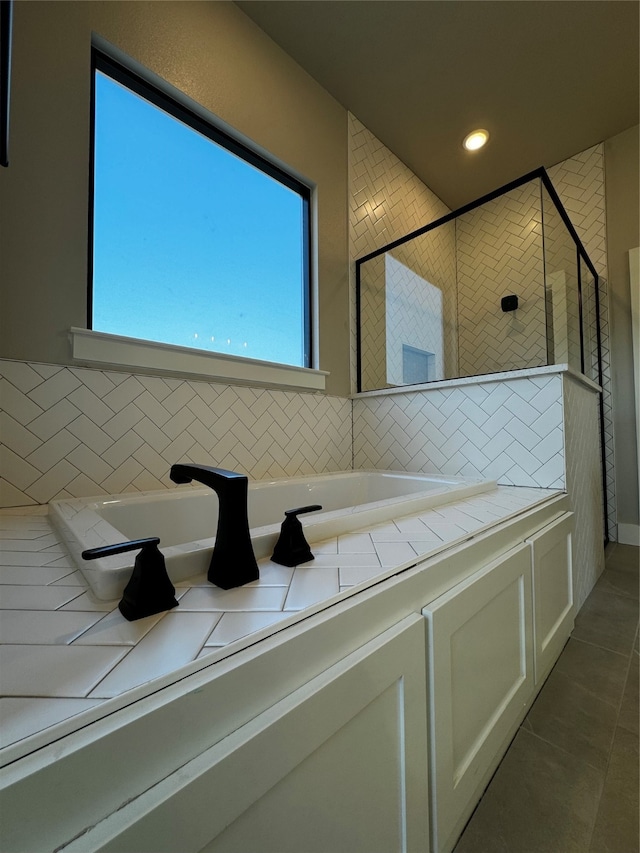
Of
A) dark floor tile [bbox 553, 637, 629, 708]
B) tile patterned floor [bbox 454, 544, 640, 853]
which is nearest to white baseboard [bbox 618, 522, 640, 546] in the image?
tile patterned floor [bbox 454, 544, 640, 853]

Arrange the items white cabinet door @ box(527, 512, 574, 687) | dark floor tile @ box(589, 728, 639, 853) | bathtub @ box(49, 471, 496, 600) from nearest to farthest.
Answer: bathtub @ box(49, 471, 496, 600) → dark floor tile @ box(589, 728, 639, 853) → white cabinet door @ box(527, 512, 574, 687)

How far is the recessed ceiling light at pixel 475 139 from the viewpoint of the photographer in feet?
7.95

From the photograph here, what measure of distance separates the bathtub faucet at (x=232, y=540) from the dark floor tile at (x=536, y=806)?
72cm

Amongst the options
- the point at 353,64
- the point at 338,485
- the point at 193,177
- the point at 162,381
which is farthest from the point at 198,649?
the point at 353,64

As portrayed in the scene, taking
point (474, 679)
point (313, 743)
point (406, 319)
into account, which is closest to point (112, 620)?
point (313, 743)

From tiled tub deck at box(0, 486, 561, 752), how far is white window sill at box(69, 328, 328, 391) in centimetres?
68

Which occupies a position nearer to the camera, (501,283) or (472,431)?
(472,431)

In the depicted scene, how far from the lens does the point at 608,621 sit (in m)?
1.40

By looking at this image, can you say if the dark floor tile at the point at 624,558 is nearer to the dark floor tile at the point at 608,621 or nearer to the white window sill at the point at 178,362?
the dark floor tile at the point at 608,621

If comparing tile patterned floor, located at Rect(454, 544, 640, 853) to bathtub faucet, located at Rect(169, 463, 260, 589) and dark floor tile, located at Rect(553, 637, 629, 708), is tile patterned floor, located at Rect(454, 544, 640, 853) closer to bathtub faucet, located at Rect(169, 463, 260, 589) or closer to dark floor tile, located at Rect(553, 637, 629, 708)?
dark floor tile, located at Rect(553, 637, 629, 708)

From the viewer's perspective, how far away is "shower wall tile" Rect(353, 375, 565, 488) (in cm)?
143

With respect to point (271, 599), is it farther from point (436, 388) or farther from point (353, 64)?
point (353, 64)

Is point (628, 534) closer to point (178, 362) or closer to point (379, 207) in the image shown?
point (379, 207)

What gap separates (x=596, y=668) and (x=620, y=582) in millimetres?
884
